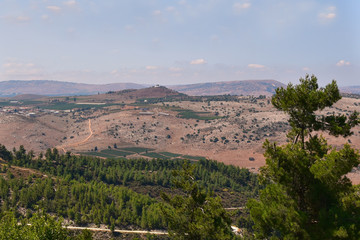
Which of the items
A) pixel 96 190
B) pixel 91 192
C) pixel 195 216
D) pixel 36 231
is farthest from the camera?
pixel 96 190

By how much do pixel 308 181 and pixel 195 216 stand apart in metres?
12.4

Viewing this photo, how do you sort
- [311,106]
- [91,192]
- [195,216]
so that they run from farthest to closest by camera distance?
[91,192]
[195,216]
[311,106]

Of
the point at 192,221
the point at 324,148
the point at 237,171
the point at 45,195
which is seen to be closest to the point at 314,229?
the point at 324,148

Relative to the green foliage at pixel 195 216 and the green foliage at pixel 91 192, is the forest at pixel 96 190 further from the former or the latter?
the green foliage at pixel 195 216

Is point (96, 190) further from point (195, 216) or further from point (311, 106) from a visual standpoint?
point (311, 106)

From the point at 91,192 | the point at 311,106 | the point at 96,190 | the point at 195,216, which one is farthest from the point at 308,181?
the point at 96,190

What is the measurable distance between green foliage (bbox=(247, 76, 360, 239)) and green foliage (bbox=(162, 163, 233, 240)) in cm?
490

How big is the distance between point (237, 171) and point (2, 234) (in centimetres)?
12714

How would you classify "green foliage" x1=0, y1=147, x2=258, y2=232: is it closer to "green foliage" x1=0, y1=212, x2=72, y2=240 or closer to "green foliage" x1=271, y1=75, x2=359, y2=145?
"green foliage" x1=0, y1=212, x2=72, y2=240

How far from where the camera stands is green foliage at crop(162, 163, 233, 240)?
28.0m

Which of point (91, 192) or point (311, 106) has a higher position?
point (311, 106)

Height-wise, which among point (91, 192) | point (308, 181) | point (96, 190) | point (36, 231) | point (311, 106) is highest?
point (311, 106)

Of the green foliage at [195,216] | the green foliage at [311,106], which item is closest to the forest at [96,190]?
the green foliage at [195,216]

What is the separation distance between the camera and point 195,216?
29312mm
